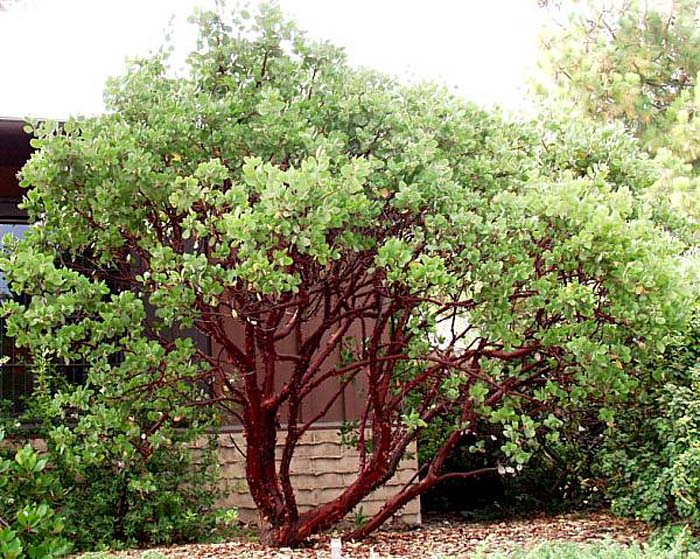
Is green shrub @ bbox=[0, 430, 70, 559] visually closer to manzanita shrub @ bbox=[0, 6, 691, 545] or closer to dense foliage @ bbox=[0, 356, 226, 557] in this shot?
dense foliage @ bbox=[0, 356, 226, 557]

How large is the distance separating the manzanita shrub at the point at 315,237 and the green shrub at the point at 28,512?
728 millimetres

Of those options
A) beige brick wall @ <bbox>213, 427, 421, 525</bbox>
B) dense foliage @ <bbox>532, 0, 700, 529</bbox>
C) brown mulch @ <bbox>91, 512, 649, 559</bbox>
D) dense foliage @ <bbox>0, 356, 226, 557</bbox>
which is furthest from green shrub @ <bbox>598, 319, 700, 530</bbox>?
dense foliage @ <bbox>532, 0, 700, 529</bbox>

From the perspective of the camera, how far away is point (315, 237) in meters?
4.59

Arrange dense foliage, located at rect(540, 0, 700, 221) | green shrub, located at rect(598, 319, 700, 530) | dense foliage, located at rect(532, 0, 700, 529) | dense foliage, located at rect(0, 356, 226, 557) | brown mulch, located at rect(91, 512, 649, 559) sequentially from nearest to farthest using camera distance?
green shrub, located at rect(598, 319, 700, 530) < dense foliage, located at rect(0, 356, 226, 557) < brown mulch, located at rect(91, 512, 649, 559) < dense foliage, located at rect(532, 0, 700, 529) < dense foliage, located at rect(540, 0, 700, 221)

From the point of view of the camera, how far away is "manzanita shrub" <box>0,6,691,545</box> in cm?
493

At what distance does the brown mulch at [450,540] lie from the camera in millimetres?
5695

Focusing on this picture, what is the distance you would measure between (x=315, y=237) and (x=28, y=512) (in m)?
2.55

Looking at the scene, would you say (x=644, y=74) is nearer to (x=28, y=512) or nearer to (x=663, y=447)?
(x=663, y=447)

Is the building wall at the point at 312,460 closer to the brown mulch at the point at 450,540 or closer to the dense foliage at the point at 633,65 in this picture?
the brown mulch at the point at 450,540

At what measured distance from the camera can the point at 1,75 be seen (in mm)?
14875

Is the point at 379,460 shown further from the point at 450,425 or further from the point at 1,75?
the point at 1,75

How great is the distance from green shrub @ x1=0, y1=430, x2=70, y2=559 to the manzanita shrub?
28.7 inches

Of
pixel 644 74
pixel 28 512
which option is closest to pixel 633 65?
pixel 644 74

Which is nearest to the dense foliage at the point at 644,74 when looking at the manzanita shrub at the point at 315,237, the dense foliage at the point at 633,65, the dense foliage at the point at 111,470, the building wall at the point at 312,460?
the dense foliage at the point at 633,65
